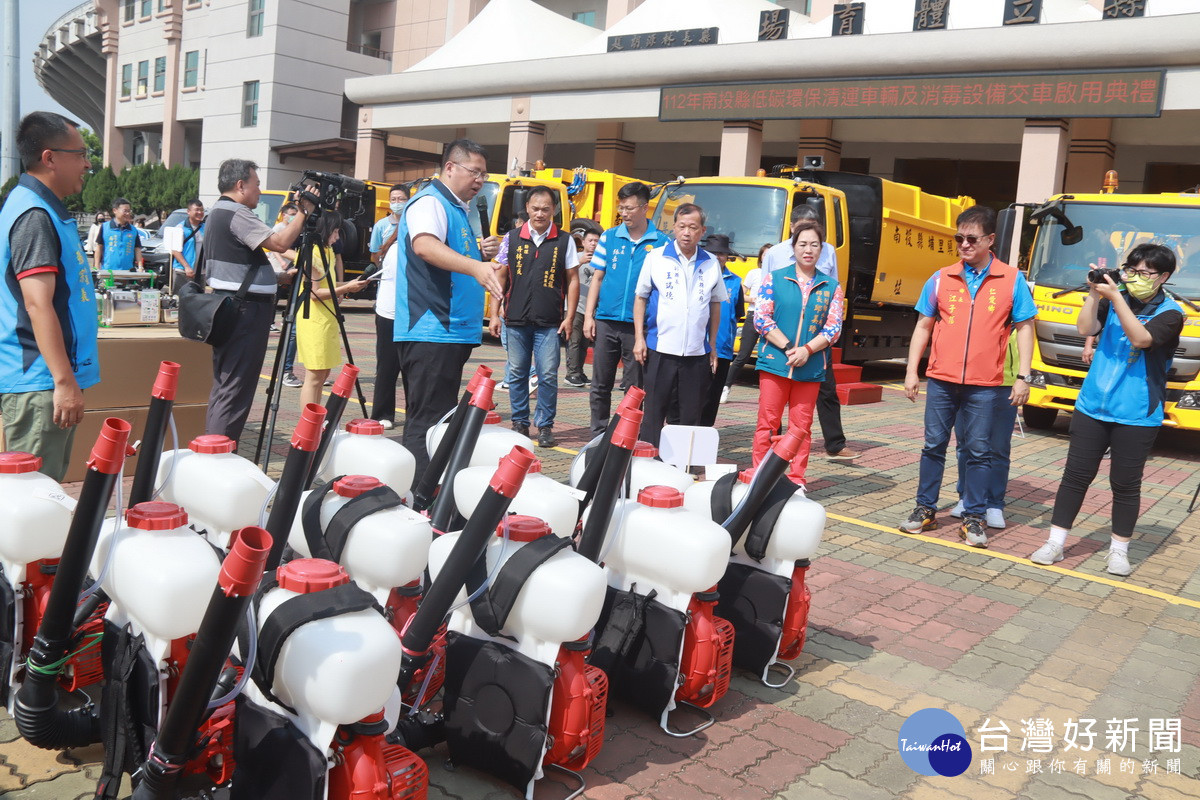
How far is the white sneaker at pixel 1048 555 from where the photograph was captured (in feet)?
19.8

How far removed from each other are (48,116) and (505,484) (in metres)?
2.53

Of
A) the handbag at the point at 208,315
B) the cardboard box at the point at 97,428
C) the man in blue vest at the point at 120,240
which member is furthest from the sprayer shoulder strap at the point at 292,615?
the man in blue vest at the point at 120,240

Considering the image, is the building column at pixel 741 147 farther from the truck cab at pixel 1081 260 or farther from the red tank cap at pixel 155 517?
the red tank cap at pixel 155 517

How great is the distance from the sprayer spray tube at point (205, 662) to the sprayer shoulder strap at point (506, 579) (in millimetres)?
816

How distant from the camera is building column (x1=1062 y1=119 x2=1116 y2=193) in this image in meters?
19.2

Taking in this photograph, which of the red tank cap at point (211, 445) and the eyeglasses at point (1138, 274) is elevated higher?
the eyeglasses at point (1138, 274)

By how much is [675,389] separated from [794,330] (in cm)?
87

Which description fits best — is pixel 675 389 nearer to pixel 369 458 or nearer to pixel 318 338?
pixel 318 338

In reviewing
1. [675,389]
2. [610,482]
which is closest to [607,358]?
[675,389]

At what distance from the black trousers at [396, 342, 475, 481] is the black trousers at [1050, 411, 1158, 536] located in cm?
376

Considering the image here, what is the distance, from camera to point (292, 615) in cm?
230

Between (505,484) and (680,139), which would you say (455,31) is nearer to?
(680,139)

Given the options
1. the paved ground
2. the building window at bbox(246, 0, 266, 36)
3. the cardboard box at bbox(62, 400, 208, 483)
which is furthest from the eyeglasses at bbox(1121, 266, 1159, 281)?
the building window at bbox(246, 0, 266, 36)

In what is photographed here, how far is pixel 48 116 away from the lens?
148 inches
